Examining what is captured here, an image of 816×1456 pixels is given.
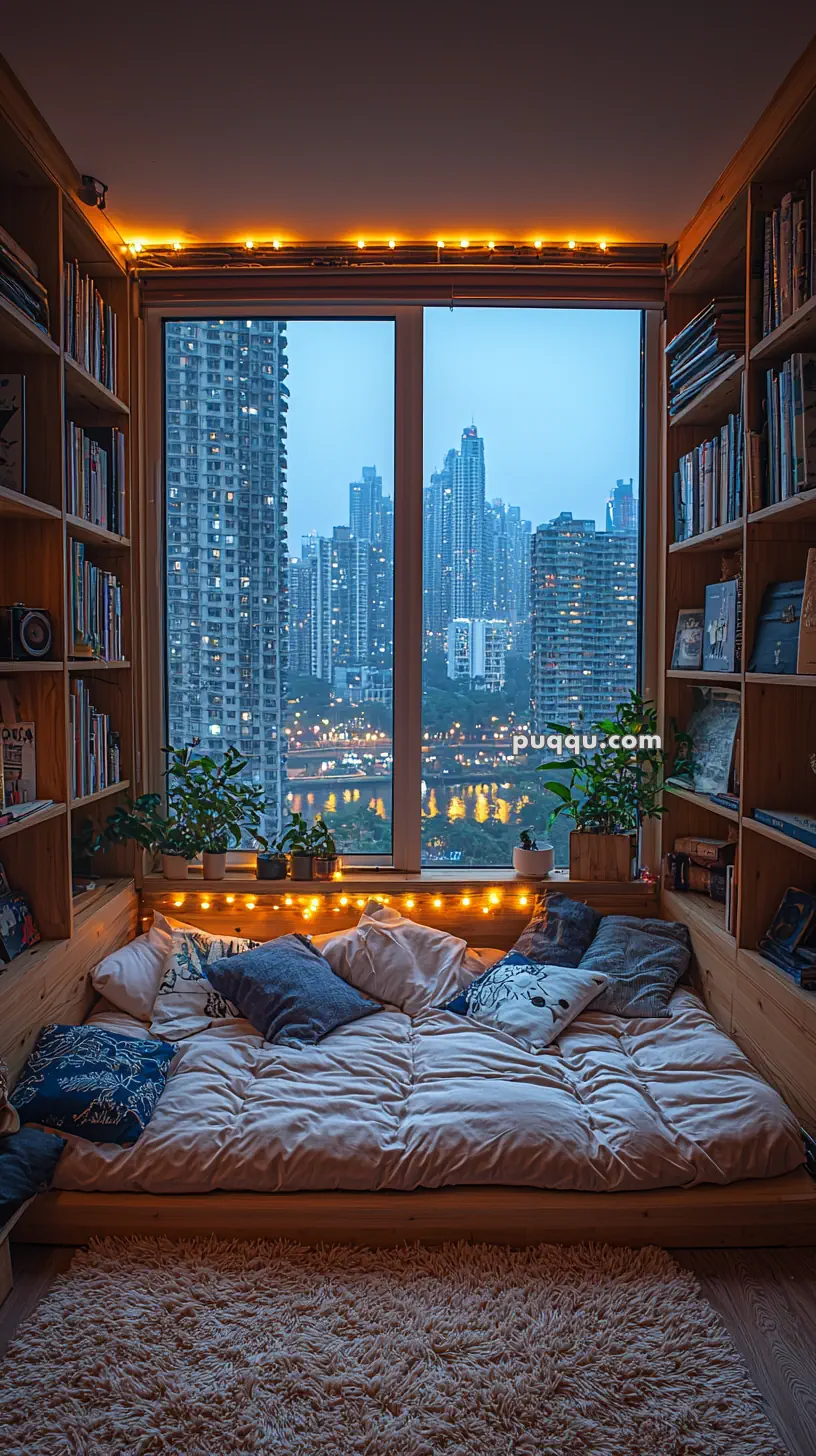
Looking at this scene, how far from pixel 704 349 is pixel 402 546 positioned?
3.98 feet

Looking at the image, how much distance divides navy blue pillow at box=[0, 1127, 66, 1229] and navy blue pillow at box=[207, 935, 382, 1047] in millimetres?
711

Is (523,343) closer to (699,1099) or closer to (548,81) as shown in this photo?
(548,81)

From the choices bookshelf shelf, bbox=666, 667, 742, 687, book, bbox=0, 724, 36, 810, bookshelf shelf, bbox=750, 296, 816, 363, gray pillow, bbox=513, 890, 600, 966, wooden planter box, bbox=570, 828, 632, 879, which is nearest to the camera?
bookshelf shelf, bbox=750, 296, 816, 363

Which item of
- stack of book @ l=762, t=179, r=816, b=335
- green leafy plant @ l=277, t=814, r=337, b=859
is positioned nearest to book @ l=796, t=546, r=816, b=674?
stack of book @ l=762, t=179, r=816, b=335

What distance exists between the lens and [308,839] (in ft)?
11.1

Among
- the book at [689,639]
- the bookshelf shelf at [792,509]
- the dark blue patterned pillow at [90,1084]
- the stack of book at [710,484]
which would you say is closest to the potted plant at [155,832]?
the dark blue patterned pillow at [90,1084]

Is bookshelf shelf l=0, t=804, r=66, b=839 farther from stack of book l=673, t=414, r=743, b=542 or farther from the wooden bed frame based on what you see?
stack of book l=673, t=414, r=743, b=542

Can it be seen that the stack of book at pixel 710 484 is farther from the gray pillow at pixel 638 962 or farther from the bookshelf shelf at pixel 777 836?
the gray pillow at pixel 638 962

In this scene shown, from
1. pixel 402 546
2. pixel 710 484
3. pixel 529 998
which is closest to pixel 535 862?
pixel 529 998

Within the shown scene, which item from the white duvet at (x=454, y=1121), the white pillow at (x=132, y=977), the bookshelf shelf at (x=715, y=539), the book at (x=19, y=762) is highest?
the bookshelf shelf at (x=715, y=539)

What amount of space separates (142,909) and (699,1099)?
1995 millimetres

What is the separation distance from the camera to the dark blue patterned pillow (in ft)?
7.20

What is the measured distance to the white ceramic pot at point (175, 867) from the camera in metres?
3.35

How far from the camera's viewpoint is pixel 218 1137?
221cm
